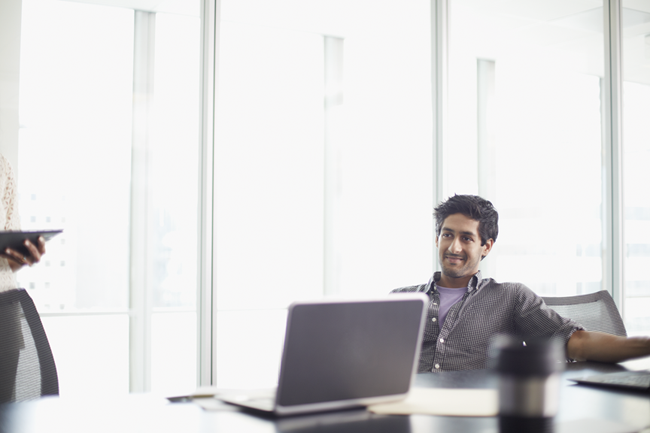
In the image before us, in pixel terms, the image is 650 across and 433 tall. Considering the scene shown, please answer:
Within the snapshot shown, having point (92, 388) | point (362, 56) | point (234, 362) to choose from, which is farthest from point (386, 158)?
point (92, 388)

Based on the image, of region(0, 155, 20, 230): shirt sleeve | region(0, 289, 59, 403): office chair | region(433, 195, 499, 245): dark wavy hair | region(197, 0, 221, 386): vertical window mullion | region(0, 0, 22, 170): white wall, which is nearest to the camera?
region(0, 289, 59, 403): office chair

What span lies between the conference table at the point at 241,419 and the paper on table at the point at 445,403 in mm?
35

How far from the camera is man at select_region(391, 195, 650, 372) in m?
1.91

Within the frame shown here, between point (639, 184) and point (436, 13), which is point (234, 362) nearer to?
point (436, 13)

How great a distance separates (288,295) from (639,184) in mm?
2531

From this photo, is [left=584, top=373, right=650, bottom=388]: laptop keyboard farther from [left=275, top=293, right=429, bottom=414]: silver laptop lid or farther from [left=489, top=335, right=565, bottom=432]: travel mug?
[left=275, top=293, right=429, bottom=414]: silver laptop lid

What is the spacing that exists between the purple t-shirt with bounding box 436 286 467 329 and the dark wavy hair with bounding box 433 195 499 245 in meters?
0.24

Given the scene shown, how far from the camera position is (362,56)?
502 cm

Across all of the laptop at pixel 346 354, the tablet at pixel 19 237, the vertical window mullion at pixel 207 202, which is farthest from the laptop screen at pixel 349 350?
the vertical window mullion at pixel 207 202

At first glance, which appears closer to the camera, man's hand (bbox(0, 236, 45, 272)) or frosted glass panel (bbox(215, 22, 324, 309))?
man's hand (bbox(0, 236, 45, 272))

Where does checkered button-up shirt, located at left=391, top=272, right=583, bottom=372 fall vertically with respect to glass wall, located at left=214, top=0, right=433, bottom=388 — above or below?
below

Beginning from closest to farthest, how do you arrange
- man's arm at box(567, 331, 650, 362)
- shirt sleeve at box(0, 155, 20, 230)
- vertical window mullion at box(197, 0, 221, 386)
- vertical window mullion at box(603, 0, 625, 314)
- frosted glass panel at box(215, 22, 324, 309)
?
man's arm at box(567, 331, 650, 362) < shirt sleeve at box(0, 155, 20, 230) < vertical window mullion at box(197, 0, 221, 386) < frosted glass panel at box(215, 22, 324, 309) < vertical window mullion at box(603, 0, 625, 314)

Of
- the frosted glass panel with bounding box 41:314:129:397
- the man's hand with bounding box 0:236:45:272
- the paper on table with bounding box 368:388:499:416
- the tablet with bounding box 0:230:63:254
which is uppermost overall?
the tablet with bounding box 0:230:63:254

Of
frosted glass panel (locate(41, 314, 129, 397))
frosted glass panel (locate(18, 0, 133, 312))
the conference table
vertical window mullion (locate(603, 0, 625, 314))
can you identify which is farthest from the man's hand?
vertical window mullion (locate(603, 0, 625, 314))
